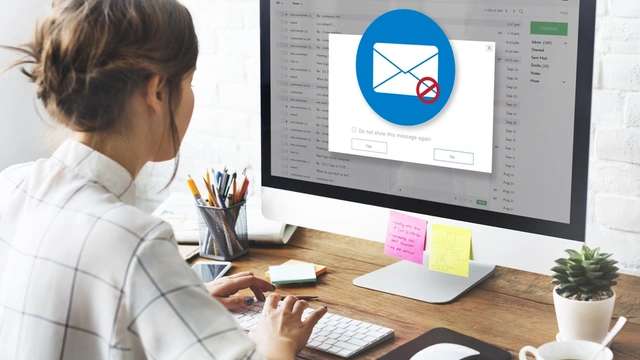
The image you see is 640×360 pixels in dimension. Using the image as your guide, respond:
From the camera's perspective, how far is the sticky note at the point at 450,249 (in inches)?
49.9

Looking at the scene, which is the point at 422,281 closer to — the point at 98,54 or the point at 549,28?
the point at 549,28

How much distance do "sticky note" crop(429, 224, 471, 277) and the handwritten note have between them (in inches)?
0.8

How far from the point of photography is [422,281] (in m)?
1.37

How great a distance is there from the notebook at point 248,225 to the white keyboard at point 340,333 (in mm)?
323

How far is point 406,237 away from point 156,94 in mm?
526

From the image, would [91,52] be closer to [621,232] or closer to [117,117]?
[117,117]

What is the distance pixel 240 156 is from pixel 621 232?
912mm

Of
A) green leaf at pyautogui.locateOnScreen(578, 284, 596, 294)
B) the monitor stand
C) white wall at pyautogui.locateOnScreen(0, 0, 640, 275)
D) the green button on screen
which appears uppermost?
the green button on screen

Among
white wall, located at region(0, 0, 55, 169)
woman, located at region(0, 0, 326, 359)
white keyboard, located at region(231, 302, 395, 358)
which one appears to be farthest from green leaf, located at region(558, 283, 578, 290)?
white wall, located at region(0, 0, 55, 169)

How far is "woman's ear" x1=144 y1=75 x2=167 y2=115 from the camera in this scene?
0.98 m

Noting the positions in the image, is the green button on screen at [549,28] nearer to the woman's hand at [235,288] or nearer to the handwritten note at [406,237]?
the handwritten note at [406,237]

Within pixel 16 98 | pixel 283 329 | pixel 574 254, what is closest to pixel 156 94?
pixel 283 329

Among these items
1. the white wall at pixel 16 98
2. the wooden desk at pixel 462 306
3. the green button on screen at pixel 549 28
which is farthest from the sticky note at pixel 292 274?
Result: the white wall at pixel 16 98

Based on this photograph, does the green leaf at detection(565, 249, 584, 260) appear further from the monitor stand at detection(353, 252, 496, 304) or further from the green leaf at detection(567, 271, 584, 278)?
the monitor stand at detection(353, 252, 496, 304)
